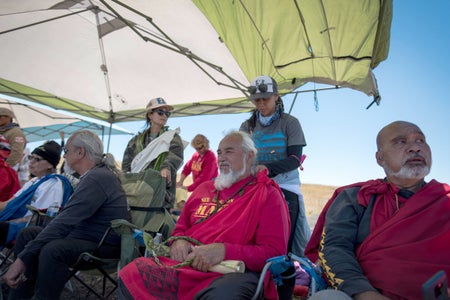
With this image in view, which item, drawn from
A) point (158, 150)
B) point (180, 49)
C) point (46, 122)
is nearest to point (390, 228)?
point (158, 150)

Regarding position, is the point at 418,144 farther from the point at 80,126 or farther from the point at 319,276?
the point at 80,126

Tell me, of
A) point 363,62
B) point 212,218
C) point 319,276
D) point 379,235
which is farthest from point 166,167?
point 363,62

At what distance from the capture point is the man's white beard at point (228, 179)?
252 cm

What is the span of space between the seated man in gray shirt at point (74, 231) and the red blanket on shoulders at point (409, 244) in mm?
1936

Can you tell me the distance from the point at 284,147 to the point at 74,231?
1.93m

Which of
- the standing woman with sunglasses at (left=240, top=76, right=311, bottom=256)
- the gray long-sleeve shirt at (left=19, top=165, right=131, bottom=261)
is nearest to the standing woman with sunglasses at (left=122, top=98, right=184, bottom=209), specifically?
the gray long-sleeve shirt at (left=19, top=165, right=131, bottom=261)

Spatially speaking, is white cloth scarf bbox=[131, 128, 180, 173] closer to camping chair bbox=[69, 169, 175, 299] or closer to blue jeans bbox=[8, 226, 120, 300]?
camping chair bbox=[69, 169, 175, 299]

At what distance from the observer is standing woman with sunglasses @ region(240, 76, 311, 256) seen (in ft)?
10.2

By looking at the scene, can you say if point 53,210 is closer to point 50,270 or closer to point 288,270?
point 50,270

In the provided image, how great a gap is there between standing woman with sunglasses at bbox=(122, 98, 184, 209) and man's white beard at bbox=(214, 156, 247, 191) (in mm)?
988

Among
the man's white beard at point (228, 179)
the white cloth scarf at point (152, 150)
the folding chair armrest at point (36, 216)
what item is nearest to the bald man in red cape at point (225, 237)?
the man's white beard at point (228, 179)

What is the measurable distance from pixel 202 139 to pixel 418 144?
433cm

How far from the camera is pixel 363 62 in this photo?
13.6ft

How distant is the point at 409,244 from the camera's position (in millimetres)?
1634
